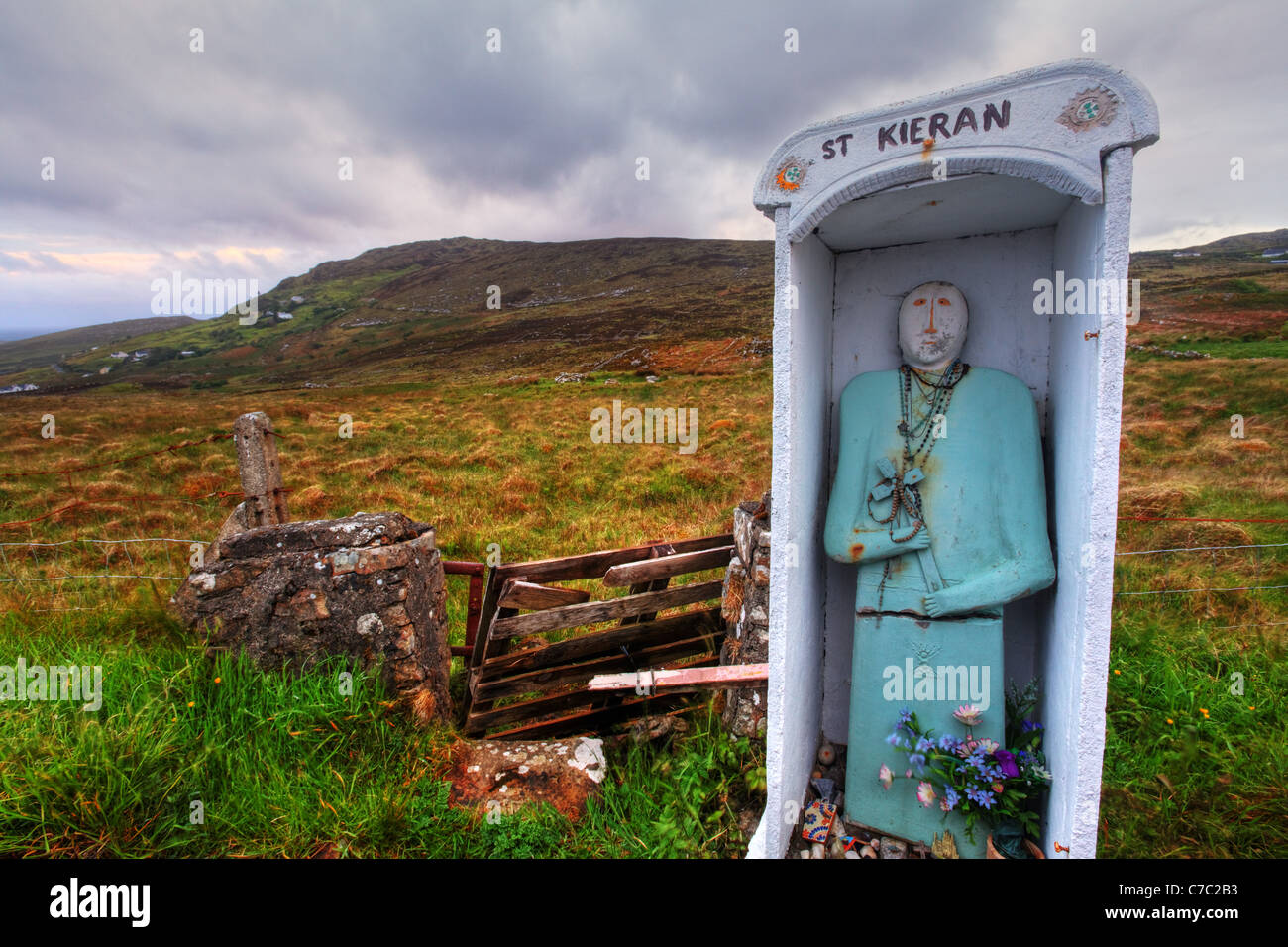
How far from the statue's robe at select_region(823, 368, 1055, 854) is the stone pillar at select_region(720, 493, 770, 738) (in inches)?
29.3

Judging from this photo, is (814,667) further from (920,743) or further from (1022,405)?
(1022,405)

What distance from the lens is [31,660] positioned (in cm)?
383

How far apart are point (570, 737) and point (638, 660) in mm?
831

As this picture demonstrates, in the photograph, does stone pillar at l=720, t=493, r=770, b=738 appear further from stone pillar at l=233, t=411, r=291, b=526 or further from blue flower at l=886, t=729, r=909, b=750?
stone pillar at l=233, t=411, r=291, b=526

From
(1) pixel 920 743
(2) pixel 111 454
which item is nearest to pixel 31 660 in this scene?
(1) pixel 920 743

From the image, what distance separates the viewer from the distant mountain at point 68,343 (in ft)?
315

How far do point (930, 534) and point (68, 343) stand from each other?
160 metres

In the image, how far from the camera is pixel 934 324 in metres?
A: 2.87

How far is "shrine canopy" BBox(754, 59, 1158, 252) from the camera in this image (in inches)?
79.7

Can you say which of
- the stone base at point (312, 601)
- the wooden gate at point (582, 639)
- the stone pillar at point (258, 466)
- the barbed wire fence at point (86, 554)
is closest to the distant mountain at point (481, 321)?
the barbed wire fence at point (86, 554)

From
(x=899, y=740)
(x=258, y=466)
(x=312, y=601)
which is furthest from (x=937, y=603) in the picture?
(x=258, y=466)

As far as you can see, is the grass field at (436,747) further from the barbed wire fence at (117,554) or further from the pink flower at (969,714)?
the pink flower at (969,714)

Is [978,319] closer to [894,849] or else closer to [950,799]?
[950,799]

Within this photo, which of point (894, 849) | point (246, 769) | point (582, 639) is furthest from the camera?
point (582, 639)
